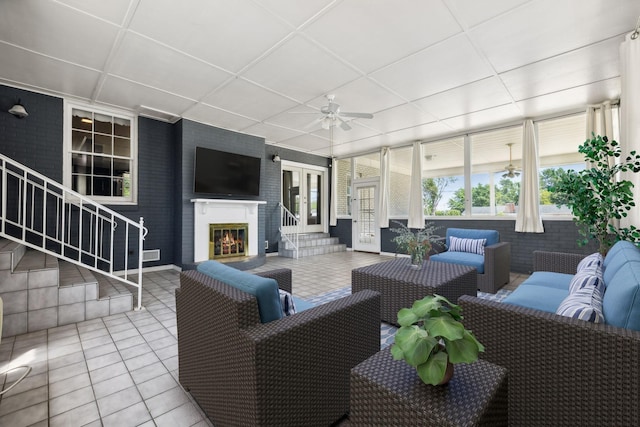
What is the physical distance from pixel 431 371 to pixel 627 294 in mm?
1058

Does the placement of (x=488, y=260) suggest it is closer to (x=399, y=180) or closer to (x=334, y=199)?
(x=399, y=180)

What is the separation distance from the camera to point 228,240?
5.70 meters

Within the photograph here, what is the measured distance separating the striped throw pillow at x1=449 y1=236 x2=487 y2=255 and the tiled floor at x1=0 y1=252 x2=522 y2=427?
416 centimetres

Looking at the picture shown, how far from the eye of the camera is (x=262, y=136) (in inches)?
248

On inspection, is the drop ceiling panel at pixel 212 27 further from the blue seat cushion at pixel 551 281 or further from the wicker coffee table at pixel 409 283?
the blue seat cushion at pixel 551 281

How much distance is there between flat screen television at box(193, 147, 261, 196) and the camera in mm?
5281

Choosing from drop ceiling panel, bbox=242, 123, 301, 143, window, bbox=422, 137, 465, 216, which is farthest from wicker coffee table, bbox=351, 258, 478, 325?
drop ceiling panel, bbox=242, 123, 301, 143

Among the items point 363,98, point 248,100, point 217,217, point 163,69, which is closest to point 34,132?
point 163,69

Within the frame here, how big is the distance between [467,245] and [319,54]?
3565 mm

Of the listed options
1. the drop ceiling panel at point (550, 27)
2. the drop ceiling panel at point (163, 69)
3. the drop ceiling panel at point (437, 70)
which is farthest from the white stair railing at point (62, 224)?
the drop ceiling panel at point (550, 27)

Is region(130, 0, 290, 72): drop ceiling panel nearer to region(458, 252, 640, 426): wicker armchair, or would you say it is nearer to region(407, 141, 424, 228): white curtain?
region(458, 252, 640, 426): wicker armchair

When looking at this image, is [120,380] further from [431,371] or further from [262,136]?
[262,136]

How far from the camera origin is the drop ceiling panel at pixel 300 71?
3.01 m

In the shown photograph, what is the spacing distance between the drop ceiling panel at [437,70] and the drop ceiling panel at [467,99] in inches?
7.4
